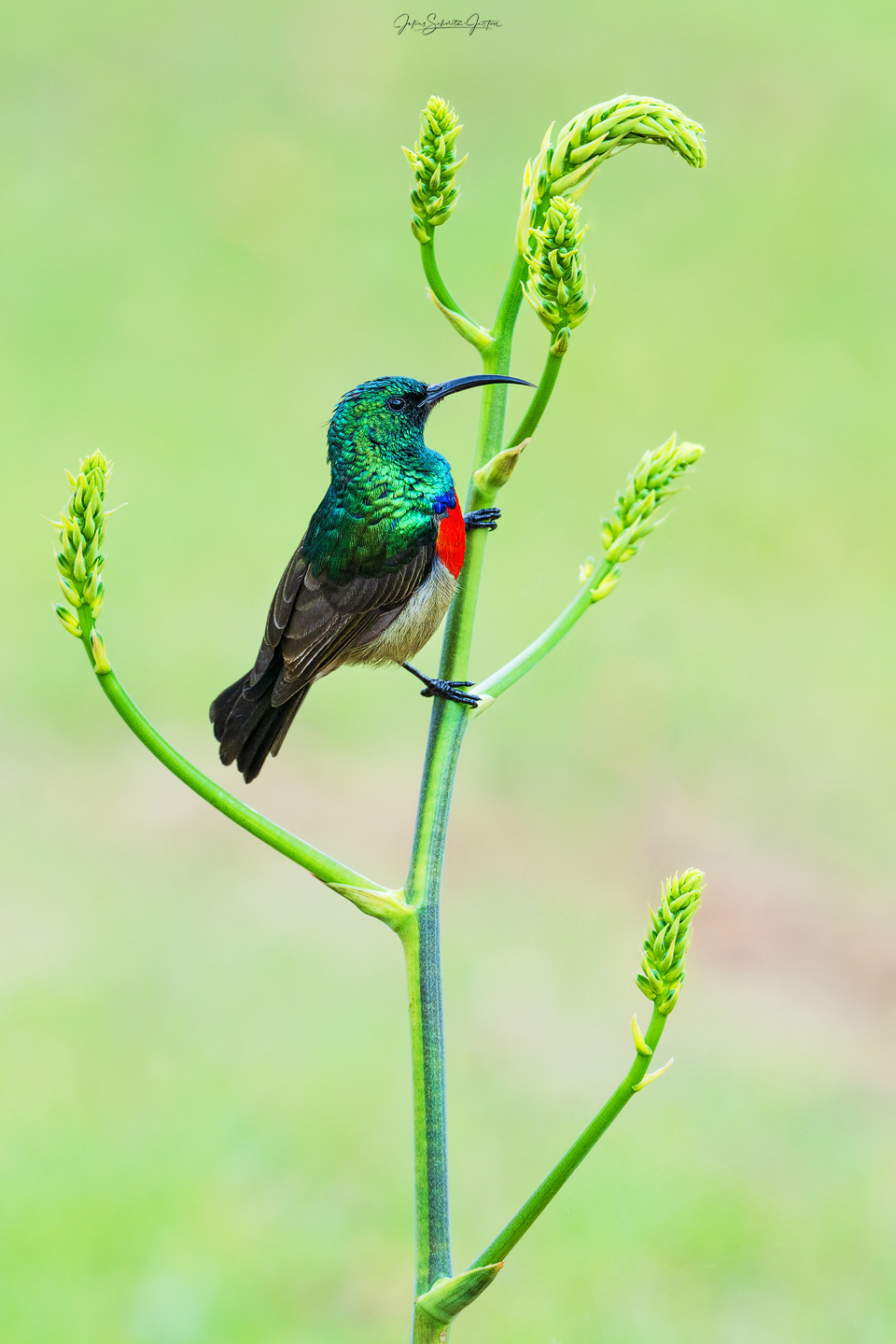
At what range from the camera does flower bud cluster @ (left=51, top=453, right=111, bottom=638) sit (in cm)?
62

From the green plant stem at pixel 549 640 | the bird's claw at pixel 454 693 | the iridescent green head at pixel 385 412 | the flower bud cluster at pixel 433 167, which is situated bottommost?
the bird's claw at pixel 454 693

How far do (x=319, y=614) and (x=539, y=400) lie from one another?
0.72 feet

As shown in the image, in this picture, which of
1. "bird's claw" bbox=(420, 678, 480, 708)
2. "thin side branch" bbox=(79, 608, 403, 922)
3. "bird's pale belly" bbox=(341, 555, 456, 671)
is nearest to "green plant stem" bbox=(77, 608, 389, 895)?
"thin side branch" bbox=(79, 608, 403, 922)

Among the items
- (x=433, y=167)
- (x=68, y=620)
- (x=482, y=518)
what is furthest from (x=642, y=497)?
(x=68, y=620)

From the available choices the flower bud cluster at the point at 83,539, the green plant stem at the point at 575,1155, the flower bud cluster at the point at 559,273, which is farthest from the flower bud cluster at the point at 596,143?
the green plant stem at the point at 575,1155

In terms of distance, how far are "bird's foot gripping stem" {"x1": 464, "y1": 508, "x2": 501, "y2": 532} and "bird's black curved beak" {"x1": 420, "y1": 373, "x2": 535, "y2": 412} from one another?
0.22ft

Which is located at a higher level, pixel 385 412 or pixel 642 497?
pixel 385 412

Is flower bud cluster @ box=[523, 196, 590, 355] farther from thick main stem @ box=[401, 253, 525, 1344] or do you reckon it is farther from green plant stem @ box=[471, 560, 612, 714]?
green plant stem @ box=[471, 560, 612, 714]

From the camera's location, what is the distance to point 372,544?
2.85ft

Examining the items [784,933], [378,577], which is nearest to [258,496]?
[784,933]

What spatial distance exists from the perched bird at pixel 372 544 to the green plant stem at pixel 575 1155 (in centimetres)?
28

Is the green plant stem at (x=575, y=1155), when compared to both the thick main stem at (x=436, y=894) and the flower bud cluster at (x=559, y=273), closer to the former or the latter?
the thick main stem at (x=436, y=894)

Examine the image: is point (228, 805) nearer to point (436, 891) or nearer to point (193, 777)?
point (193, 777)

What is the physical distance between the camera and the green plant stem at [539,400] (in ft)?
2.18
